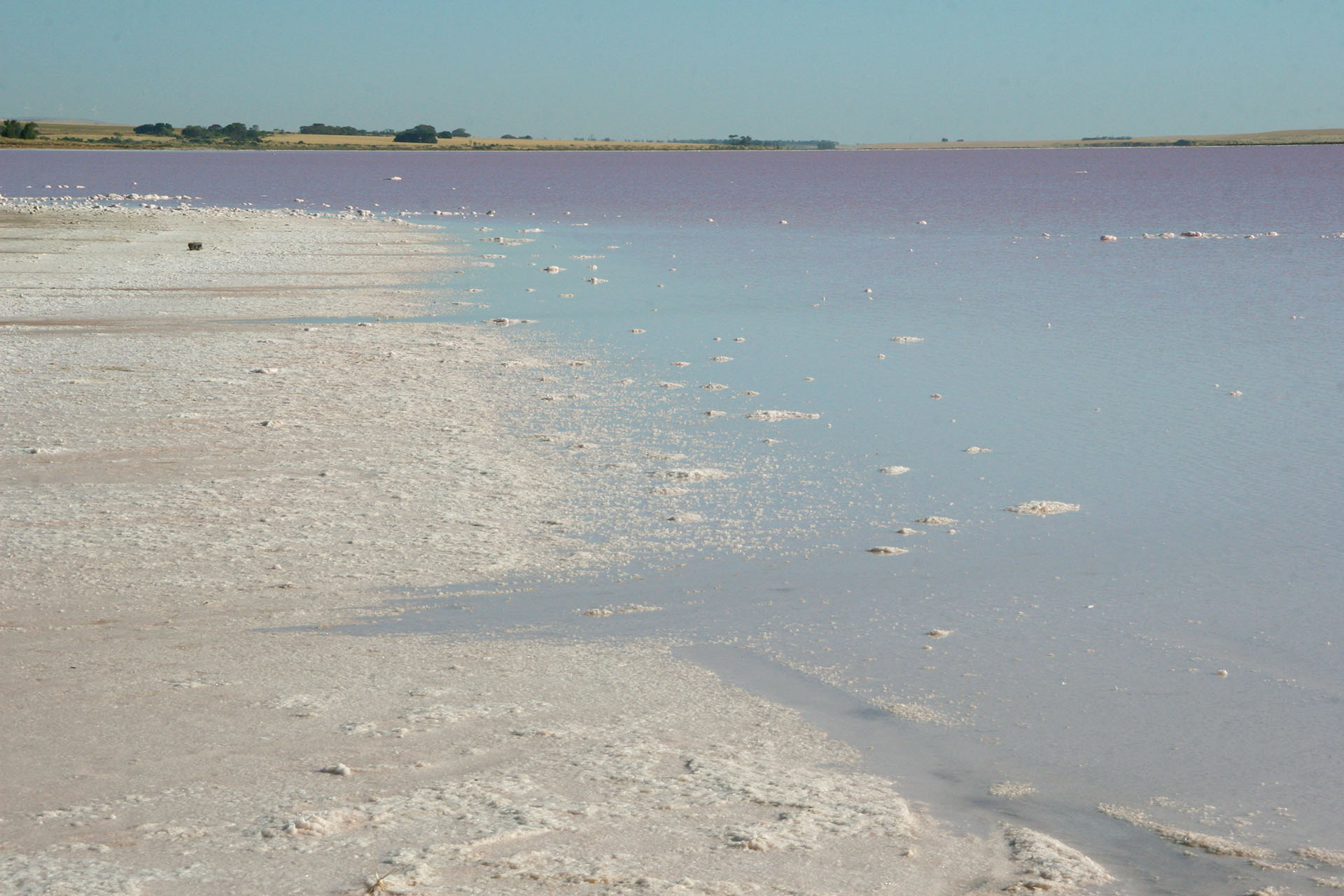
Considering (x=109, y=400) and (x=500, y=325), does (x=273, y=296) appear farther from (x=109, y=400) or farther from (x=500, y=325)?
(x=109, y=400)

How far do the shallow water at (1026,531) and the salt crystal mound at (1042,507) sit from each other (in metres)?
0.10

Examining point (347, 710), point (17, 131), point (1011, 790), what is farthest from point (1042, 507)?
point (17, 131)

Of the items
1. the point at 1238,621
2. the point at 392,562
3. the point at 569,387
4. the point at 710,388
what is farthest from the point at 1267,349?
the point at 392,562

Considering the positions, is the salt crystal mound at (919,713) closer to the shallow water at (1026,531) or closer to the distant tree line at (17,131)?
the shallow water at (1026,531)

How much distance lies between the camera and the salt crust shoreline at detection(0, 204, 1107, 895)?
4285 millimetres

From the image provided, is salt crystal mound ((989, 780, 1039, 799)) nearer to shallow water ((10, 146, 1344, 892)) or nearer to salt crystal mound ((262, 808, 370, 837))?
shallow water ((10, 146, 1344, 892))

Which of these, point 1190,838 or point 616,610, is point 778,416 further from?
point 1190,838

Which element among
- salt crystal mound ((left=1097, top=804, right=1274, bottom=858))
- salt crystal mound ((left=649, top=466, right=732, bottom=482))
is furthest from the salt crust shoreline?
salt crystal mound ((left=649, top=466, right=732, bottom=482))

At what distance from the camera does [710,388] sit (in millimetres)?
12891

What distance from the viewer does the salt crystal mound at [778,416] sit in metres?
11.4

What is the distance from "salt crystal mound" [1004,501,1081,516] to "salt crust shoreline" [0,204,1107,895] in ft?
9.68

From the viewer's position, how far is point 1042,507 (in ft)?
28.8

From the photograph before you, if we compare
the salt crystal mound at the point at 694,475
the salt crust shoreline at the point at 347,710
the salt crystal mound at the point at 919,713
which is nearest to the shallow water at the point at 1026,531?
the salt crystal mound at the point at 919,713

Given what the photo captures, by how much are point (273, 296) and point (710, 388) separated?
953 cm
